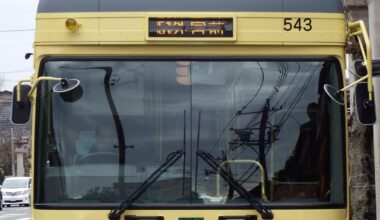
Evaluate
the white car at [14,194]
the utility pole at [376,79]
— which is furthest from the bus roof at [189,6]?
the white car at [14,194]

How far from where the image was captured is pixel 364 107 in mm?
6094

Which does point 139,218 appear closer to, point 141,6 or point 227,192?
point 227,192

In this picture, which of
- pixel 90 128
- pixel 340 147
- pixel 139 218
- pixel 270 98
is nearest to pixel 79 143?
pixel 90 128

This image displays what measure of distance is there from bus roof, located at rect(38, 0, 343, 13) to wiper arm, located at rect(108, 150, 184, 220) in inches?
48.7

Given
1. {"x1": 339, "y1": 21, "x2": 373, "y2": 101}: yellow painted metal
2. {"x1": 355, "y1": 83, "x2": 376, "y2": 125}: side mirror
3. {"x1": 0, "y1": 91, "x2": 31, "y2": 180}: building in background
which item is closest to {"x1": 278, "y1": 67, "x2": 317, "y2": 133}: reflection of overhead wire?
{"x1": 339, "y1": 21, "x2": 373, "y2": 101}: yellow painted metal

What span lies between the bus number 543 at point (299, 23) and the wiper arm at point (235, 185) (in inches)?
50.3

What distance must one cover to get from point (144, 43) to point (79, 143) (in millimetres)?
976

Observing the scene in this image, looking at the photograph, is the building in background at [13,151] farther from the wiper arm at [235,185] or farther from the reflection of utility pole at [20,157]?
the wiper arm at [235,185]

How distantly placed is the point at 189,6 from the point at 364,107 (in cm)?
165

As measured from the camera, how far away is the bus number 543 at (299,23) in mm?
6301

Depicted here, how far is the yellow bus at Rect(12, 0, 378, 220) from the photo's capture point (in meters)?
5.96

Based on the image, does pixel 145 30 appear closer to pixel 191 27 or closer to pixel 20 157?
pixel 191 27

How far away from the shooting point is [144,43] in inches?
246

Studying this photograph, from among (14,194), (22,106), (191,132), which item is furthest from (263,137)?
(14,194)
